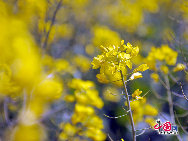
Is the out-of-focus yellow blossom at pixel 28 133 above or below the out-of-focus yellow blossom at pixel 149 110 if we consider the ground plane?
below

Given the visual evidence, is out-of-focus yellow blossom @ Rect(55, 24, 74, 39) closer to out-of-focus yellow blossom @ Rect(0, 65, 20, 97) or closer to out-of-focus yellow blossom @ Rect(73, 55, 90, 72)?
out-of-focus yellow blossom @ Rect(73, 55, 90, 72)

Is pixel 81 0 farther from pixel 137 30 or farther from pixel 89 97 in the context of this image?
pixel 89 97

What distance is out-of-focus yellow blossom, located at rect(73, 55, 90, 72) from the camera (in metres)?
4.03

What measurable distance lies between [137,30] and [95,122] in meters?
3.66

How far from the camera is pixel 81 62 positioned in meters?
4.34

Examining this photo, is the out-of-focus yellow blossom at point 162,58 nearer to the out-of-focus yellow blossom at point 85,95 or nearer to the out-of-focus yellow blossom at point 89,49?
the out-of-focus yellow blossom at point 85,95

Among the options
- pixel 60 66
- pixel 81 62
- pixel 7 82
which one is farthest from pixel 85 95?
pixel 81 62

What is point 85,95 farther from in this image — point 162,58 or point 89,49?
point 89,49

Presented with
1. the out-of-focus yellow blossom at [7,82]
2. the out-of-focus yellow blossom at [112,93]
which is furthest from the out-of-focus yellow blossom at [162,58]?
the out-of-focus yellow blossom at [7,82]

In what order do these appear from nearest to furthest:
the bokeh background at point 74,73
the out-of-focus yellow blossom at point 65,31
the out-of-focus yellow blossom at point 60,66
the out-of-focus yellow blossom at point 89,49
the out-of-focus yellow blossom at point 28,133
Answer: the bokeh background at point 74,73
the out-of-focus yellow blossom at point 28,133
the out-of-focus yellow blossom at point 60,66
the out-of-focus yellow blossom at point 89,49
the out-of-focus yellow blossom at point 65,31

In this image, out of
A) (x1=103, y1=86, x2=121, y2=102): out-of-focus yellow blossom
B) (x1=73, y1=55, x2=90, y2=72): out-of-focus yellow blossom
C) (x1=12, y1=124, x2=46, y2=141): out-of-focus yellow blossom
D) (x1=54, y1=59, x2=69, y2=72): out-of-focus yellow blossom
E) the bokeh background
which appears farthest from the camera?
(x1=73, y1=55, x2=90, y2=72): out-of-focus yellow blossom

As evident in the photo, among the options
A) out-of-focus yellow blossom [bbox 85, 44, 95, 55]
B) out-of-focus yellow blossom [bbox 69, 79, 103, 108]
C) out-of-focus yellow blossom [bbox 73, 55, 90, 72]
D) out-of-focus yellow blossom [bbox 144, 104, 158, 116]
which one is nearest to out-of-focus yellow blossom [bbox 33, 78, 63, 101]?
out-of-focus yellow blossom [bbox 69, 79, 103, 108]

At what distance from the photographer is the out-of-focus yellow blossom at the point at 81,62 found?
159 inches

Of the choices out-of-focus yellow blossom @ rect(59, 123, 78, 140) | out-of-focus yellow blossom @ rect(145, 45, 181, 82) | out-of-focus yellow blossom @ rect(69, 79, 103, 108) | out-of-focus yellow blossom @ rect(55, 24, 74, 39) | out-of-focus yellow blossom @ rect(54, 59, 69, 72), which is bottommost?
out-of-focus yellow blossom @ rect(55, 24, 74, 39)
